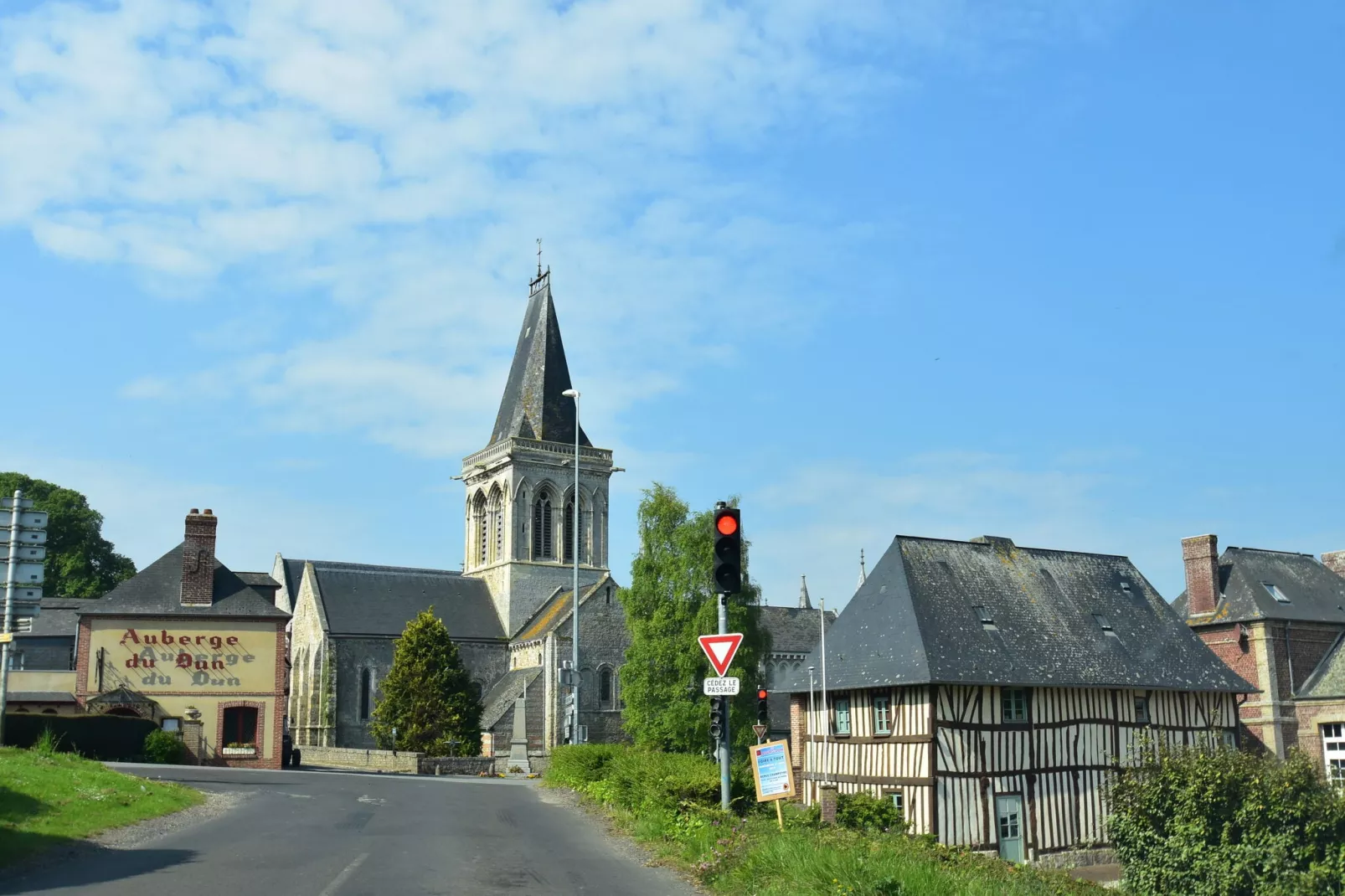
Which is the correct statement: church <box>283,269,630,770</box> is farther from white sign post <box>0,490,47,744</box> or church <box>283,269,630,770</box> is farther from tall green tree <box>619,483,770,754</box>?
white sign post <box>0,490,47,744</box>

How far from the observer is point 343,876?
11844 millimetres

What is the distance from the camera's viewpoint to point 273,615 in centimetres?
3956

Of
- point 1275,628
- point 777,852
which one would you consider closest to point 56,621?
point 777,852

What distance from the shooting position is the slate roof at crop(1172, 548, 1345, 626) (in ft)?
123

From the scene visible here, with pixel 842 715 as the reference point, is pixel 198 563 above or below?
above

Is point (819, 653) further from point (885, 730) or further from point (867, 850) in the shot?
point (867, 850)

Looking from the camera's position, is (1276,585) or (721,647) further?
(1276,585)

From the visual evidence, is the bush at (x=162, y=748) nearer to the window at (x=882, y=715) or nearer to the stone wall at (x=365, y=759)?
the stone wall at (x=365, y=759)

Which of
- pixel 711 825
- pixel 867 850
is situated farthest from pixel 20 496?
pixel 867 850

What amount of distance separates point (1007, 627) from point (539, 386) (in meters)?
Answer: 35.2

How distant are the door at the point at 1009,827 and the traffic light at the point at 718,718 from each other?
1488 centimetres

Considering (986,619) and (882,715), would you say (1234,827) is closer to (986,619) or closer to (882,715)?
(882,715)

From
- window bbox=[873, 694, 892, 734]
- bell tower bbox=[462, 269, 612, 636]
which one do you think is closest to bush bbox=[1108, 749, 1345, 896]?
window bbox=[873, 694, 892, 734]

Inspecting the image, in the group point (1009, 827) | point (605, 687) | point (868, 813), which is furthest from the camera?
point (605, 687)
